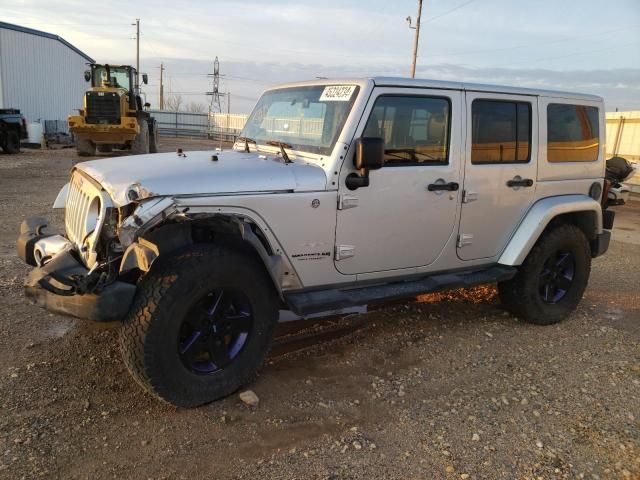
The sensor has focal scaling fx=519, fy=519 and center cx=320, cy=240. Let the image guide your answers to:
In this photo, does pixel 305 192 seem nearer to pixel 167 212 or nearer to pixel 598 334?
pixel 167 212

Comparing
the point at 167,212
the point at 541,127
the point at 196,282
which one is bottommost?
the point at 196,282

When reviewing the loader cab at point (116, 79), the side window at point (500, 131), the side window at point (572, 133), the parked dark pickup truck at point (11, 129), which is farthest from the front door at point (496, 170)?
the parked dark pickup truck at point (11, 129)

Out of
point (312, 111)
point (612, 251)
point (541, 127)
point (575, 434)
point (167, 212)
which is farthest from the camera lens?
point (612, 251)

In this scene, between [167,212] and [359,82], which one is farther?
[359,82]

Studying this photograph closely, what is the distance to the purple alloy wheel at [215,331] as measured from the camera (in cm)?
315

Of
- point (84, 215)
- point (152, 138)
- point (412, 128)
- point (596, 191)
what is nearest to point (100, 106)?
point (152, 138)

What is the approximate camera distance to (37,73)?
29688 mm

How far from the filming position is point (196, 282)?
9.91 ft

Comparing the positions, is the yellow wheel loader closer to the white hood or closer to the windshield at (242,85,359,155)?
the windshield at (242,85,359,155)

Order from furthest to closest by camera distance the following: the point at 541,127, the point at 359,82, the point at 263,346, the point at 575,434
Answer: the point at 541,127 → the point at 359,82 → the point at 263,346 → the point at 575,434

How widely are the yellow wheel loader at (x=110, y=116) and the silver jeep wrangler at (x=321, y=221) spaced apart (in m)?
15.0

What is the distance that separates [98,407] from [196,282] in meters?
1.03

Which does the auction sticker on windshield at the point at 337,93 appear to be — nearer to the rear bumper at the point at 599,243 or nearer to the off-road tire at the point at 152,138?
the rear bumper at the point at 599,243

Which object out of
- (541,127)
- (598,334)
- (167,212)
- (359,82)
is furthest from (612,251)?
(167,212)
